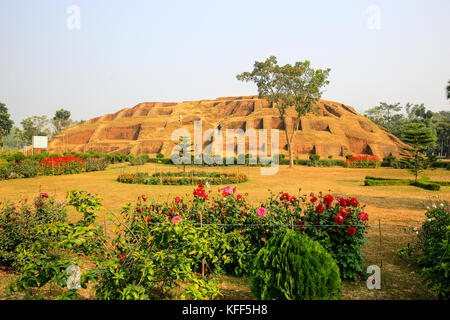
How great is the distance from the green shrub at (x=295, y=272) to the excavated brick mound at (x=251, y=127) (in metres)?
39.7

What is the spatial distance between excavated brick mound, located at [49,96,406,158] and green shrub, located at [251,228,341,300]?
39.7m

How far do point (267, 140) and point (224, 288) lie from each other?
50.5 metres

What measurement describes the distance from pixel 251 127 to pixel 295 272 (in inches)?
2425

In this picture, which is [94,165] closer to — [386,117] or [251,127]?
[251,127]

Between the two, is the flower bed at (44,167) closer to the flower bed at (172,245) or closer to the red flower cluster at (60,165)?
the red flower cluster at (60,165)

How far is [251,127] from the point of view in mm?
63688

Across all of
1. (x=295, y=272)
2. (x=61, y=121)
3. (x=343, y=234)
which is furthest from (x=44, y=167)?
(x=61, y=121)

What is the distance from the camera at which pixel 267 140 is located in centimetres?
5353

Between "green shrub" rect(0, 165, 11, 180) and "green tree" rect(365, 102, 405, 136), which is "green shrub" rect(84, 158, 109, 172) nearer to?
"green shrub" rect(0, 165, 11, 180)

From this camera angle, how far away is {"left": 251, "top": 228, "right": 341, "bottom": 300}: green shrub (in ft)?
9.27

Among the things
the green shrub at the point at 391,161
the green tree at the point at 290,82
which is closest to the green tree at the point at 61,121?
the green tree at the point at 290,82

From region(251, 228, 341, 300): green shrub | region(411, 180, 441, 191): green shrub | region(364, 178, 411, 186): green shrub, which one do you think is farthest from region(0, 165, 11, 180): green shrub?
region(411, 180, 441, 191): green shrub
